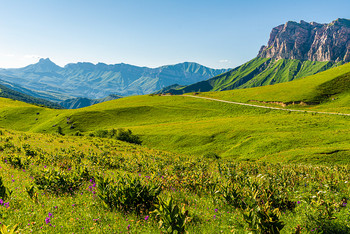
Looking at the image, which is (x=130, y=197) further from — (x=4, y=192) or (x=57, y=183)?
(x=4, y=192)

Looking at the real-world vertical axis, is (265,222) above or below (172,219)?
above

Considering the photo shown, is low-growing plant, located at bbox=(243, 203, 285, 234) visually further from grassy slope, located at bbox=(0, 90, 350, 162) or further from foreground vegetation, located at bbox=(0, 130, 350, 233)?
grassy slope, located at bbox=(0, 90, 350, 162)

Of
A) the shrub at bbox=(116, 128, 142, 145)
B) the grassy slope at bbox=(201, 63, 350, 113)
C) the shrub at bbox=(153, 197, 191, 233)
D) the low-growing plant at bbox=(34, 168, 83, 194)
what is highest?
the grassy slope at bbox=(201, 63, 350, 113)

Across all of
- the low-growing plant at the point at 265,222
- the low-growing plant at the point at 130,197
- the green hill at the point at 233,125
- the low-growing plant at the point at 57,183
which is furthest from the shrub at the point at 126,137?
the low-growing plant at the point at 265,222

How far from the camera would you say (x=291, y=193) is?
1046 centimetres

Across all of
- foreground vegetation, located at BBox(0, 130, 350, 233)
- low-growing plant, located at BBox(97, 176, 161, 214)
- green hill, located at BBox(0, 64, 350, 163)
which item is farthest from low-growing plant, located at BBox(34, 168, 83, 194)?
green hill, located at BBox(0, 64, 350, 163)

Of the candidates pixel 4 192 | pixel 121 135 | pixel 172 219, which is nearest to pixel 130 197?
pixel 172 219

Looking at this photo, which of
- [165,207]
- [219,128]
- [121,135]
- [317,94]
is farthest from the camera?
[317,94]

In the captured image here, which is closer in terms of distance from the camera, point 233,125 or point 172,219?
point 172,219

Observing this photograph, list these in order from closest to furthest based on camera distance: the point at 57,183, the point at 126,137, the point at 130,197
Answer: the point at 130,197 → the point at 57,183 → the point at 126,137

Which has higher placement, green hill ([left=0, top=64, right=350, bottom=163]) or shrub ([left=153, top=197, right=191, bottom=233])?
shrub ([left=153, top=197, right=191, bottom=233])

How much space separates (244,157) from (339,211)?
4666 centimetres

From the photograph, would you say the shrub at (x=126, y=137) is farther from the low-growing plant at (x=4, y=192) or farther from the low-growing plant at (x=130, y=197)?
the low-growing plant at (x=130, y=197)

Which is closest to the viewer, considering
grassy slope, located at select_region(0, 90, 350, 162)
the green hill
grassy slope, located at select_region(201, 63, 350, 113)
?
grassy slope, located at select_region(0, 90, 350, 162)
